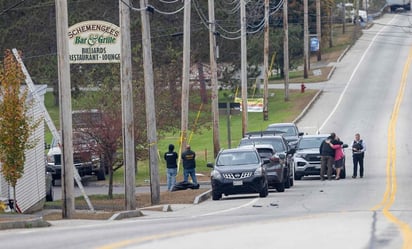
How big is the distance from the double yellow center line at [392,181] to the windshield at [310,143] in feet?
10.1

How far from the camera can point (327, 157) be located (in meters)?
40.8

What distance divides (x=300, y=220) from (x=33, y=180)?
14.3 m

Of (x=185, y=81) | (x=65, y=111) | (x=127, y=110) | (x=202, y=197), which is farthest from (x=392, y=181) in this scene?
(x=65, y=111)

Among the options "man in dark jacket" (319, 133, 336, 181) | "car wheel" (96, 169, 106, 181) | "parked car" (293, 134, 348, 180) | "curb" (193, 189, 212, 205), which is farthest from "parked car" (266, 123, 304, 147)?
"curb" (193, 189, 212, 205)

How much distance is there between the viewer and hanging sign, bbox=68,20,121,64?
99.9 feet

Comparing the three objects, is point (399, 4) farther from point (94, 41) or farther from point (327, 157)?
point (94, 41)

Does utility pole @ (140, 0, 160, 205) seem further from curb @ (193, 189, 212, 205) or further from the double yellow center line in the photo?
the double yellow center line

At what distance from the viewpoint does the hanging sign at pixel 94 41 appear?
99.9 ft

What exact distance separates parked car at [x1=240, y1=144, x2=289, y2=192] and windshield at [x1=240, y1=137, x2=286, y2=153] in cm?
241

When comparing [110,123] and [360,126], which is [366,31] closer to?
[360,126]

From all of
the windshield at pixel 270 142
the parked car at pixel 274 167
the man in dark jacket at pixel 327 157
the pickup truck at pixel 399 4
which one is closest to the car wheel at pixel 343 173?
the man in dark jacket at pixel 327 157

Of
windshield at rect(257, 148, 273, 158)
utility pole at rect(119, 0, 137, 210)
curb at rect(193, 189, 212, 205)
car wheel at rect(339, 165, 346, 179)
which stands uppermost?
utility pole at rect(119, 0, 137, 210)

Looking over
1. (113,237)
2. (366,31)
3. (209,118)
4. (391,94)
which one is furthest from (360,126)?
(366,31)

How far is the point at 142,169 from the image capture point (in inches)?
2074
